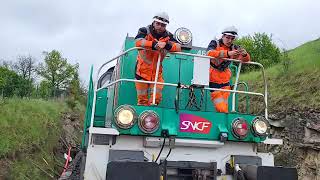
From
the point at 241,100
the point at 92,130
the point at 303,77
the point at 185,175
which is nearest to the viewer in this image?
the point at 92,130

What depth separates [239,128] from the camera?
4.84m

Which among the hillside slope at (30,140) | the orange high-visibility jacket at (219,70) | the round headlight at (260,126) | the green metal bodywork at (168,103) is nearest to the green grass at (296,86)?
the green metal bodywork at (168,103)

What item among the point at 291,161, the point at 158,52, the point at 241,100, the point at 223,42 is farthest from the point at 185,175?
the point at 241,100

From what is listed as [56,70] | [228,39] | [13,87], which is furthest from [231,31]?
[56,70]

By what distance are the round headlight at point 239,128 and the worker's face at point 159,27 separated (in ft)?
5.17

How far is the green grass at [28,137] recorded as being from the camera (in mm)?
7617

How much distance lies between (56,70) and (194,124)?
70.6 feet

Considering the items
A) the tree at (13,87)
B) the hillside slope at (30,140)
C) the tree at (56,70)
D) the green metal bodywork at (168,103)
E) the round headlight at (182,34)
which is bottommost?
the hillside slope at (30,140)

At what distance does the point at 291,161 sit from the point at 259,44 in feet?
35.2

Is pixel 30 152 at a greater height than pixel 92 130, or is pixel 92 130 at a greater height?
pixel 92 130

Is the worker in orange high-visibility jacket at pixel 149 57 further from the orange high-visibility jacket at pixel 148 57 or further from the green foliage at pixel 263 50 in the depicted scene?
the green foliage at pixel 263 50

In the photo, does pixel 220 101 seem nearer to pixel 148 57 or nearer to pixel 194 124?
pixel 194 124

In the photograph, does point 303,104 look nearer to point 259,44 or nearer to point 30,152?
point 30,152

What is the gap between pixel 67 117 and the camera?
36.5ft
